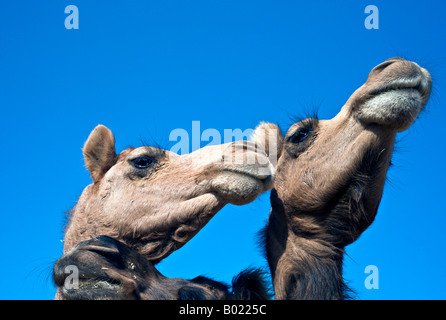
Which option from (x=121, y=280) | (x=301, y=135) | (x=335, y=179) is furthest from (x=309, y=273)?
(x=121, y=280)

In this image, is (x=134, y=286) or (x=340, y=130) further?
(x=340, y=130)

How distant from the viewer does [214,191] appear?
789cm

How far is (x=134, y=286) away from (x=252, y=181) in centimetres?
183

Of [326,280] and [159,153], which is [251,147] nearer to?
[159,153]

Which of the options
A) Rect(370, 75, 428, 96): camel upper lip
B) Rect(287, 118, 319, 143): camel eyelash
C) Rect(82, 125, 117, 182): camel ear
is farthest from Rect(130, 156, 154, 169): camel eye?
Rect(370, 75, 428, 96): camel upper lip

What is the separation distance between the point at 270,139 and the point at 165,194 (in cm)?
190

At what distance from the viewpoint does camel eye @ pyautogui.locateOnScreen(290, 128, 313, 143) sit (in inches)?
340

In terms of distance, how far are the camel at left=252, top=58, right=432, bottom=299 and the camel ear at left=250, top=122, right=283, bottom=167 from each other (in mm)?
269

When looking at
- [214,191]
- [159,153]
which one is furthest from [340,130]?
[159,153]

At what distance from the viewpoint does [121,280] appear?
706 centimetres

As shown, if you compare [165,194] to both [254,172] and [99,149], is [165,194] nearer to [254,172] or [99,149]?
[254,172]

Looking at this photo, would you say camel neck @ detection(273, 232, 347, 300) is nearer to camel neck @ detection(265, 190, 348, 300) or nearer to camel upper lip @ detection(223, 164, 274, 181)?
camel neck @ detection(265, 190, 348, 300)

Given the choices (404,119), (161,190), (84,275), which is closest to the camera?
(84,275)

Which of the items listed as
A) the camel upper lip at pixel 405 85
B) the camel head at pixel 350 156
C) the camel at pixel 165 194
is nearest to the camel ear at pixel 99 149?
the camel at pixel 165 194
